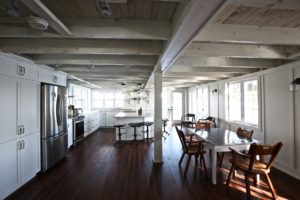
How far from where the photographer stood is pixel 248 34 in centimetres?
212

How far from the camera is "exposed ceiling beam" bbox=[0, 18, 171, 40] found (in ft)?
6.49

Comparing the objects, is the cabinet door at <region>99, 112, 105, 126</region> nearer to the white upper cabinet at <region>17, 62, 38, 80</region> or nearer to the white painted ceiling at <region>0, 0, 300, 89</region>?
the white upper cabinet at <region>17, 62, 38, 80</region>

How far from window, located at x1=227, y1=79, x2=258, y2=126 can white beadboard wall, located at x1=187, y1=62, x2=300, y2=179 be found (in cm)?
32

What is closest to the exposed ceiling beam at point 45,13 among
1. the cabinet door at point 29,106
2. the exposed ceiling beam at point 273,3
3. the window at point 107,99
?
the exposed ceiling beam at point 273,3

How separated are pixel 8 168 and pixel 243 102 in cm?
570

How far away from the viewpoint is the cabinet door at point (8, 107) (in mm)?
2619

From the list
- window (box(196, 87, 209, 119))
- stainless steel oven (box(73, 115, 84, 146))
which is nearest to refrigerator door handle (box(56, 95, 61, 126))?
stainless steel oven (box(73, 115, 84, 146))

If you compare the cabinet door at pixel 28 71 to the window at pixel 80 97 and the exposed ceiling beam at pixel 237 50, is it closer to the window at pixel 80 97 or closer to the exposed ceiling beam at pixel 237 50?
the exposed ceiling beam at pixel 237 50

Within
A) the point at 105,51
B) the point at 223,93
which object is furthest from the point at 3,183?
the point at 223,93

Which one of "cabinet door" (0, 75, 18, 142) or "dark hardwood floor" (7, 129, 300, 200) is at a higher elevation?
"cabinet door" (0, 75, 18, 142)

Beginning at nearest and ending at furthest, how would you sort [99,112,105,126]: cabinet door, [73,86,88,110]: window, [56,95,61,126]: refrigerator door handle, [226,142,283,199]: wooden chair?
1. [226,142,283,199]: wooden chair
2. [56,95,61,126]: refrigerator door handle
3. [73,86,88,110]: window
4. [99,112,105,126]: cabinet door

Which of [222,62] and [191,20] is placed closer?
[191,20]

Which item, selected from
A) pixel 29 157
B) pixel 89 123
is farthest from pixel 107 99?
pixel 29 157

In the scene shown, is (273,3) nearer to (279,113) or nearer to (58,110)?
(279,113)
